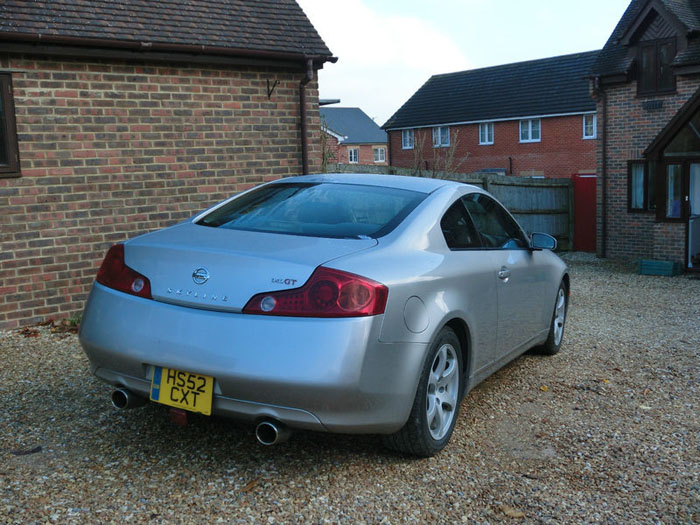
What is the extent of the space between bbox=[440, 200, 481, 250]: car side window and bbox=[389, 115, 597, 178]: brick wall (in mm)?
28008

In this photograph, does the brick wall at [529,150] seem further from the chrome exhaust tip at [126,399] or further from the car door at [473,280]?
the chrome exhaust tip at [126,399]

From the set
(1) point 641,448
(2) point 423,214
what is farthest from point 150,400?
(1) point 641,448

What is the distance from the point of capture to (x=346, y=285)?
3445 mm

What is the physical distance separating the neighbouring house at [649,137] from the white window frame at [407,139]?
22957 millimetres

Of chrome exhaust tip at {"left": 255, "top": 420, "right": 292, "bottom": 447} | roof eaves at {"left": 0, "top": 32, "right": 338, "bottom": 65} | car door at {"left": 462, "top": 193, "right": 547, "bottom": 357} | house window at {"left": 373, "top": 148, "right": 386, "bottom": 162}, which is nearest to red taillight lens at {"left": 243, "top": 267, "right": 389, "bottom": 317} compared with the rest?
chrome exhaust tip at {"left": 255, "top": 420, "right": 292, "bottom": 447}

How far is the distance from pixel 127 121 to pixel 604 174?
41.8 feet

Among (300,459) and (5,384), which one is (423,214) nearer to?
(300,459)

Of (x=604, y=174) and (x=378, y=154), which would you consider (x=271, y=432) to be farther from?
(x=378, y=154)

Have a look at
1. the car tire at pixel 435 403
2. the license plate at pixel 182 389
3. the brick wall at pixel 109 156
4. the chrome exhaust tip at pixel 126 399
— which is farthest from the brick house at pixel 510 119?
the license plate at pixel 182 389

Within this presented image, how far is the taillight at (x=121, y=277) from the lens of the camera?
149 inches

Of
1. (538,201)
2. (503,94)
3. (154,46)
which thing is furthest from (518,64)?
(154,46)

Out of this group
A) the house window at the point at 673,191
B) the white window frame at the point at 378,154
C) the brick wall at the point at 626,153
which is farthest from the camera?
the white window frame at the point at 378,154

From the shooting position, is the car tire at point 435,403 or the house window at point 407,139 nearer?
the car tire at point 435,403

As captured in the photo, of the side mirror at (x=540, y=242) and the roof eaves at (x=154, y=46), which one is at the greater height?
the roof eaves at (x=154, y=46)
